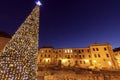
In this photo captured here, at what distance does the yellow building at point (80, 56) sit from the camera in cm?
4191

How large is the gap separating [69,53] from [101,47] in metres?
13.3

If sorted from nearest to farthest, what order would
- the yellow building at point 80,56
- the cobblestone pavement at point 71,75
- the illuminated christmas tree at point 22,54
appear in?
1. the illuminated christmas tree at point 22,54
2. the cobblestone pavement at point 71,75
3. the yellow building at point 80,56

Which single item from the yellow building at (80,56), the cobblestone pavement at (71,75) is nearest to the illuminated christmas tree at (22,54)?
the cobblestone pavement at (71,75)

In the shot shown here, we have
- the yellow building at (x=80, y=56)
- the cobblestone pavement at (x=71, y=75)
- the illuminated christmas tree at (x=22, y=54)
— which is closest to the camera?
the illuminated christmas tree at (x=22, y=54)

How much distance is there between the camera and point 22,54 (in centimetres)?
1353

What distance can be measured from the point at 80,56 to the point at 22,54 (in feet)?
117

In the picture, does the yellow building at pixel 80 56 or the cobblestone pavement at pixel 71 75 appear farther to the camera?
the yellow building at pixel 80 56

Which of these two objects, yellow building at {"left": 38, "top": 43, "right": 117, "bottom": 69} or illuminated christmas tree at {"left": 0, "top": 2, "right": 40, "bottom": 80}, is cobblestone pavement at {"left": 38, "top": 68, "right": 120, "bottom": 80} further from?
yellow building at {"left": 38, "top": 43, "right": 117, "bottom": 69}

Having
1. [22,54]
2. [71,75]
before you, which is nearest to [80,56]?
[71,75]

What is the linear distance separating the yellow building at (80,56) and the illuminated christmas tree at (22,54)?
1134 inches

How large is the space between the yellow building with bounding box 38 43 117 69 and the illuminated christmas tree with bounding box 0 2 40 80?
94.5 feet

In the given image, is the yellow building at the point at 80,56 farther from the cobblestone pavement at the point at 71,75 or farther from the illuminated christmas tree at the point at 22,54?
the illuminated christmas tree at the point at 22,54

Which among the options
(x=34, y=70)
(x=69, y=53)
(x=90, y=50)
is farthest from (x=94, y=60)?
(x=34, y=70)

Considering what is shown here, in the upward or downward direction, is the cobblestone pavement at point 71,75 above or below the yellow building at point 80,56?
below
